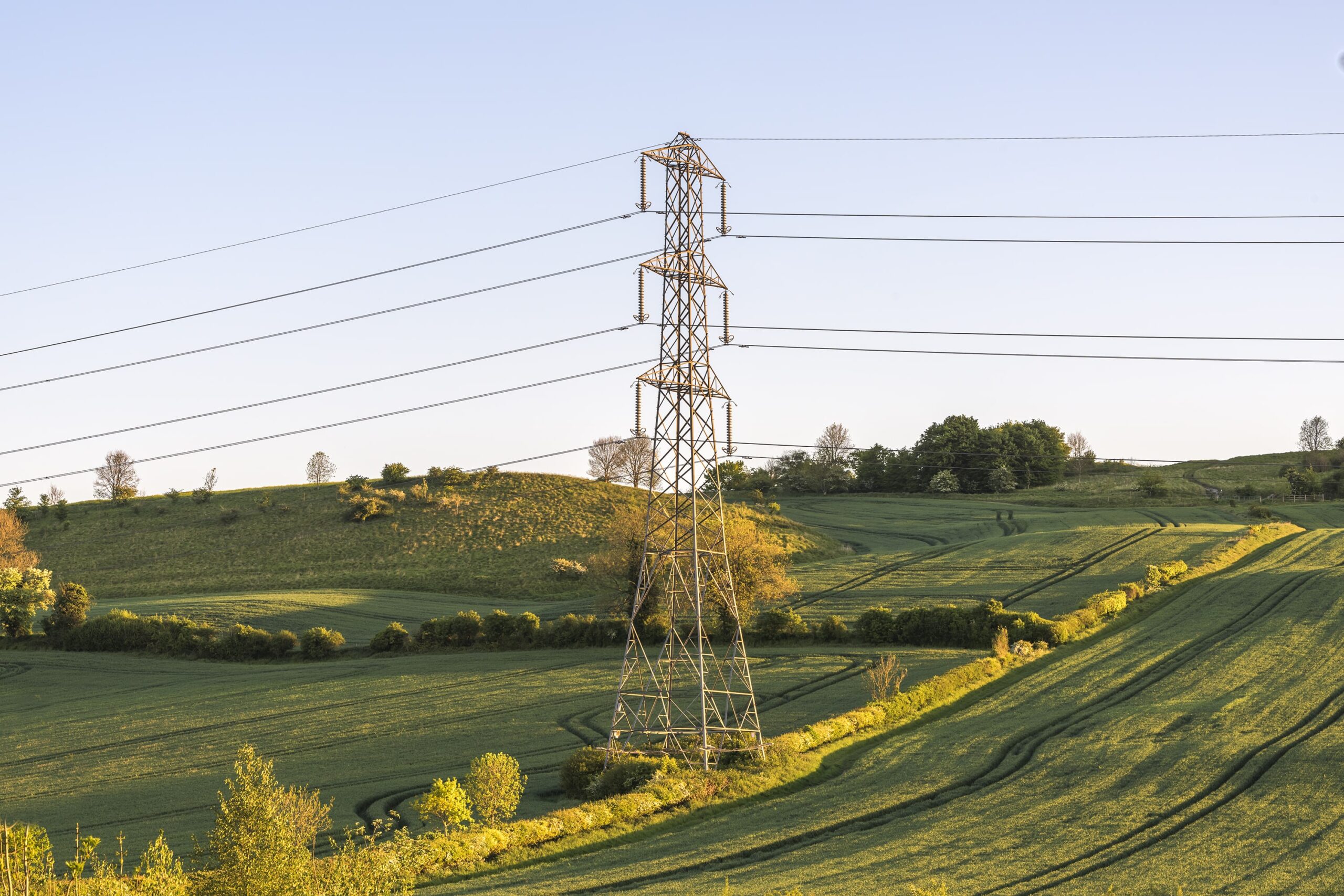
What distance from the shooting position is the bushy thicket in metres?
70.6

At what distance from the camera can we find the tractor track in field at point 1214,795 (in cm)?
2605

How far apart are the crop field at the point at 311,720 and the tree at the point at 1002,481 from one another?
86.6 m

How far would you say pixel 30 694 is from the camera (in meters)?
62.4

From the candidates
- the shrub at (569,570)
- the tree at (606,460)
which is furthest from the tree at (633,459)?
the shrub at (569,570)

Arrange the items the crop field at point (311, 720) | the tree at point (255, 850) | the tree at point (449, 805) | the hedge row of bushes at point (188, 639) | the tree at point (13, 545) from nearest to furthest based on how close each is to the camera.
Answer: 1. the tree at point (255, 850)
2. the tree at point (449, 805)
3. the crop field at point (311, 720)
4. the hedge row of bushes at point (188, 639)
5. the tree at point (13, 545)

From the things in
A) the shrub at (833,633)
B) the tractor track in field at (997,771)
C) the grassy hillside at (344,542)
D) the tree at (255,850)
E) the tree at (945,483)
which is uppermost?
the tree at (945,483)

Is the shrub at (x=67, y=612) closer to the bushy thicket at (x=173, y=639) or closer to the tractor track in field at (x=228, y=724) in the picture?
the bushy thicket at (x=173, y=639)

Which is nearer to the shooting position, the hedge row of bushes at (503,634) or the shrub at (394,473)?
the hedge row of bushes at (503,634)

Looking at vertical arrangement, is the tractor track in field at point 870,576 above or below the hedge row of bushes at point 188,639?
above

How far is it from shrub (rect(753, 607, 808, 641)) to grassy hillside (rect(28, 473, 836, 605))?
24.9 meters

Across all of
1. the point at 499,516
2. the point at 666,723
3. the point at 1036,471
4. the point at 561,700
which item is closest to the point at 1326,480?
the point at 1036,471

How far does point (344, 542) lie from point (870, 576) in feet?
168

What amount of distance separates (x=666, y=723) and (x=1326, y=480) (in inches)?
4467

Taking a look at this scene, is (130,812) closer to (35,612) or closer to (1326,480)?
(35,612)
